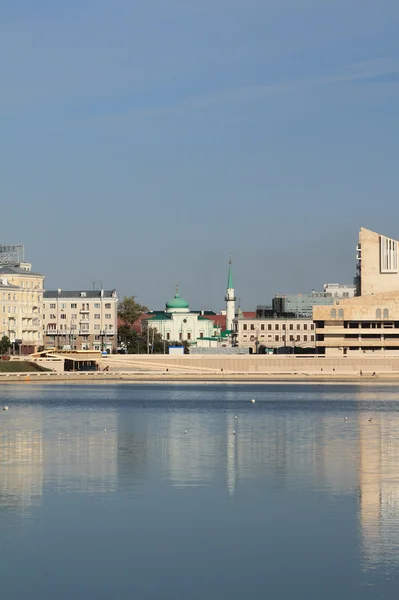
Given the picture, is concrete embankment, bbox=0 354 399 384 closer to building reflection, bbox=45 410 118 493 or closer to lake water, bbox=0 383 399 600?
building reflection, bbox=45 410 118 493

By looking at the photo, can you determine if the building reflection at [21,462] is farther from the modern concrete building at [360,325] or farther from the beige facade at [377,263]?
the beige facade at [377,263]

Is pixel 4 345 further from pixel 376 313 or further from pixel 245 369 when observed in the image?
pixel 376 313

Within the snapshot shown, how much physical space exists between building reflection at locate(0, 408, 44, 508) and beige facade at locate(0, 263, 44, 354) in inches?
4653

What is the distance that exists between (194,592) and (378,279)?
6740 inches

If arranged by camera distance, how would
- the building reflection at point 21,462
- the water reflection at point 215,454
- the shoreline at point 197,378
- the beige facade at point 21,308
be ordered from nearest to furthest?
1. the building reflection at point 21,462
2. the water reflection at point 215,454
3. the shoreline at point 197,378
4. the beige facade at point 21,308

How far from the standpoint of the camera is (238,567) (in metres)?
24.6

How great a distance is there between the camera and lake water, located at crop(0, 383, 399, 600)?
23.2 meters

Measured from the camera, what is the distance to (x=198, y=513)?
31.2m

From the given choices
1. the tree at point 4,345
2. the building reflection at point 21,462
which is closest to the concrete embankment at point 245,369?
the tree at point 4,345

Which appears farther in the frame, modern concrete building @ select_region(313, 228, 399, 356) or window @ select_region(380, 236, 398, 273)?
window @ select_region(380, 236, 398, 273)

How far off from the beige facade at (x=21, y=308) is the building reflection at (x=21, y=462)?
11820 cm

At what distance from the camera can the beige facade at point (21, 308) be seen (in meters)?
183

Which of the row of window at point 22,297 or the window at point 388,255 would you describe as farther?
the window at point 388,255

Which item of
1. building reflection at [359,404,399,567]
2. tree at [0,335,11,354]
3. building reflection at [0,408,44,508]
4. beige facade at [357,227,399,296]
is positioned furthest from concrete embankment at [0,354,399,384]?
building reflection at [359,404,399,567]
